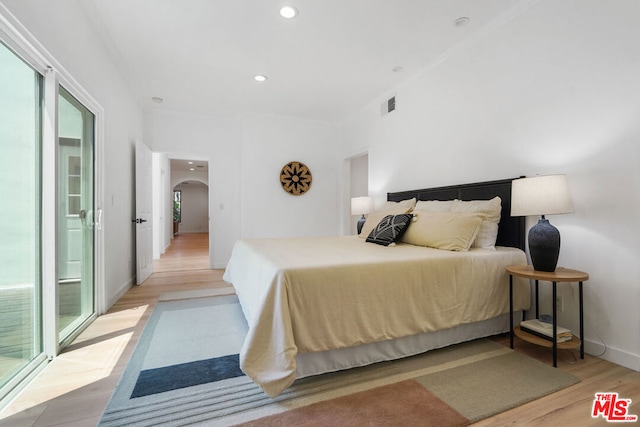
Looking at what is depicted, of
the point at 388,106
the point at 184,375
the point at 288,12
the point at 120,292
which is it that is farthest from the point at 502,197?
the point at 120,292

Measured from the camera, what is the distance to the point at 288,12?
250 centimetres

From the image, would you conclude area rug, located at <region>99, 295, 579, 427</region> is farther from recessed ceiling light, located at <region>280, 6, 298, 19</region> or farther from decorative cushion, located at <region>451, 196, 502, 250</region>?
recessed ceiling light, located at <region>280, 6, 298, 19</region>

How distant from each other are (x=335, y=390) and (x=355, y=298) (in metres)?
0.49

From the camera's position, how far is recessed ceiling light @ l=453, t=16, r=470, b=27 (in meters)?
2.58

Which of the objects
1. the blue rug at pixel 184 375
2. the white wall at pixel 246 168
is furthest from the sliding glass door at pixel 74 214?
the white wall at pixel 246 168

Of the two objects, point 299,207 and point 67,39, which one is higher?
point 67,39

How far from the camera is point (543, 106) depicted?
A: 231cm

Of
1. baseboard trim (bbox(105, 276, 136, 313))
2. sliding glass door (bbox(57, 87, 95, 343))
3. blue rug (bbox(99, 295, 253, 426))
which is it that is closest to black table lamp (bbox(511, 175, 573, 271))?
blue rug (bbox(99, 295, 253, 426))

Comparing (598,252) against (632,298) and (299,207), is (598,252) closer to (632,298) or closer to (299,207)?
(632,298)

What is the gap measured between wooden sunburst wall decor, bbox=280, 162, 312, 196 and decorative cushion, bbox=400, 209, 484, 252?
10.3ft

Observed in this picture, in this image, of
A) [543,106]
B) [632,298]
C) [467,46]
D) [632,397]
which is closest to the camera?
[632,397]

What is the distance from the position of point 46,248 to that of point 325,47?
2.91 m

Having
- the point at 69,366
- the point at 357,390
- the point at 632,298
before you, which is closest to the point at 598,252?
the point at 632,298

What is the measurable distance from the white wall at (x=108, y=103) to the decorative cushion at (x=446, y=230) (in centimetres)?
294
